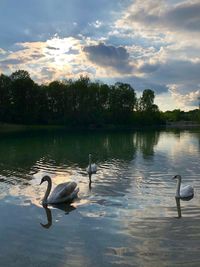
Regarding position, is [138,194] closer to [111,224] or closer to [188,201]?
[188,201]

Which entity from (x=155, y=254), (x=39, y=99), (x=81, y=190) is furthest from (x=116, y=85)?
(x=155, y=254)

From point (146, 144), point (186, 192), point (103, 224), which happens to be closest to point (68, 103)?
point (146, 144)

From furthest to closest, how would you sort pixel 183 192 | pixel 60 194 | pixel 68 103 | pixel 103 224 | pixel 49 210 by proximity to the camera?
pixel 68 103 → pixel 183 192 → pixel 60 194 → pixel 49 210 → pixel 103 224

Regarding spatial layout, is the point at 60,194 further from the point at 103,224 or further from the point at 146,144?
the point at 146,144

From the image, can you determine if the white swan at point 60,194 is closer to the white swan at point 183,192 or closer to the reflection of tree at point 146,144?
the white swan at point 183,192

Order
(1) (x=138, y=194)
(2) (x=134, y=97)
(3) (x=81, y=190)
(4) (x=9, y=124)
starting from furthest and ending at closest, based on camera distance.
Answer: (2) (x=134, y=97)
(4) (x=9, y=124)
(3) (x=81, y=190)
(1) (x=138, y=194)

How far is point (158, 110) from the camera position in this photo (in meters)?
163

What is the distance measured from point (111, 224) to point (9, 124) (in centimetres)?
10248

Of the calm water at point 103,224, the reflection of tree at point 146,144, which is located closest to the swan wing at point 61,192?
the calm water at point 103,224

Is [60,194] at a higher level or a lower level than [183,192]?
higher

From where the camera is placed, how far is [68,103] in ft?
423

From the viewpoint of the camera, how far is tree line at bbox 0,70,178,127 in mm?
118688

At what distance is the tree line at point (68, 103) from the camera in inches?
4673

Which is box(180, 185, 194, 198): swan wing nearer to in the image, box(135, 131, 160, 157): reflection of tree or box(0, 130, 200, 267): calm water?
box(0, 130, 200, 267): calm water
